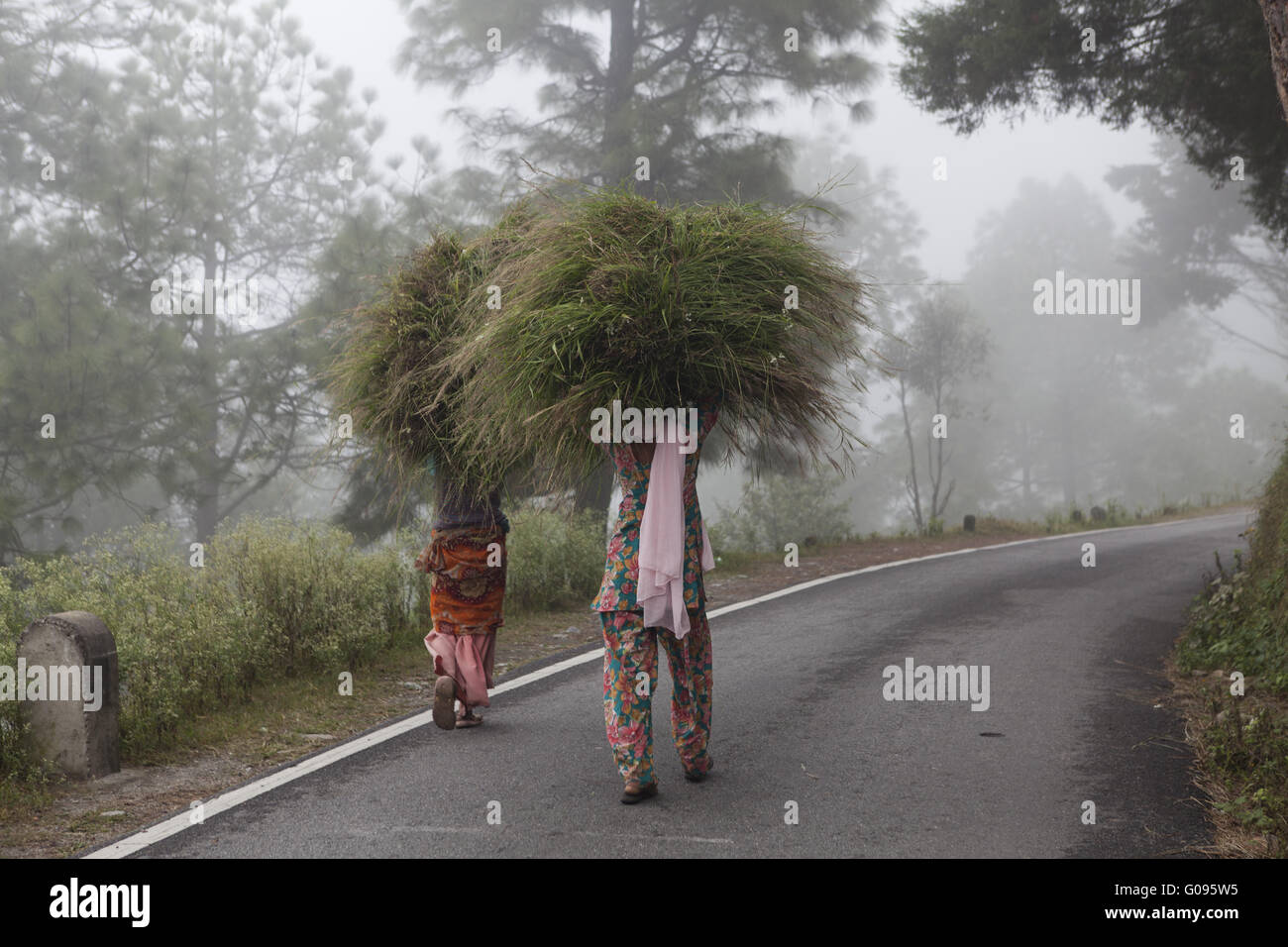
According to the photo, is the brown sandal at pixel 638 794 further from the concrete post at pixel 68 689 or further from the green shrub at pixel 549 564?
the green shrub at pixel 549 564

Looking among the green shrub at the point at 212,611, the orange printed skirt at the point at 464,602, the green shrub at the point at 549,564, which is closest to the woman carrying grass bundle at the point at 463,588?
the orange printed skirt at the point at 464,602

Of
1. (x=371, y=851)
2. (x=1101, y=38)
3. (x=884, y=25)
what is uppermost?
(x=884, y=25)

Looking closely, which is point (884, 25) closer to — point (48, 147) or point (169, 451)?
point (169, 451)

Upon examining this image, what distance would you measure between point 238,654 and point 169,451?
42.2ft

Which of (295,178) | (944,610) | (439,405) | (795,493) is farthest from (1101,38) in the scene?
(295,178)

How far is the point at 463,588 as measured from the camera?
5.99m

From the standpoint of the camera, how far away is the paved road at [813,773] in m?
4.22

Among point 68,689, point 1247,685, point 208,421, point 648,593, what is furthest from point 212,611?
point 208,421

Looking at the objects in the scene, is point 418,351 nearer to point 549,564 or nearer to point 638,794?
point 638,794

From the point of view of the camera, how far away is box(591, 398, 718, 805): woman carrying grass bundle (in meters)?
4.60

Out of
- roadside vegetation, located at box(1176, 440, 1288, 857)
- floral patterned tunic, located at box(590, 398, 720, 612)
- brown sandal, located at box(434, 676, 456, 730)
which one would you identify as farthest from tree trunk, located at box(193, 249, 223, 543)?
roadside vegetation, located at box(1176, 440, 1288, 857)

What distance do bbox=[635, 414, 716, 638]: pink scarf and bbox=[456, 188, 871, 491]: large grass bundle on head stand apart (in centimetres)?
28

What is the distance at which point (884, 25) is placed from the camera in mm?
18375

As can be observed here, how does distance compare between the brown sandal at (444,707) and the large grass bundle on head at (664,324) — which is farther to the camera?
the brown sandal at (444,707)
